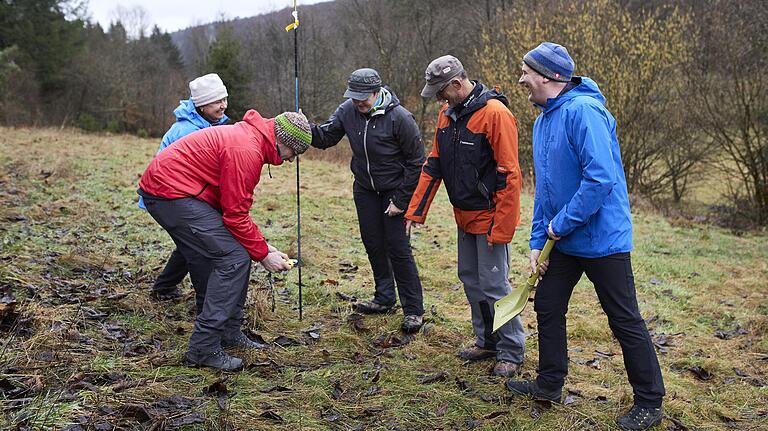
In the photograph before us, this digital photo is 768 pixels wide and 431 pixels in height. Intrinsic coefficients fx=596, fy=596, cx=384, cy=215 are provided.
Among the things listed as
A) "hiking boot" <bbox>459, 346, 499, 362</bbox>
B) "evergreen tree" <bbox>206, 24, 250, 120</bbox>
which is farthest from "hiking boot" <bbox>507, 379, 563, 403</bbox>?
"evergreen tree" <bbox>206, 24, 250, 120</bbox>

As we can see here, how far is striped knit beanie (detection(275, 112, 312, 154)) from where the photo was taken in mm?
3949

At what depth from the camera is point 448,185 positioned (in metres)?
4.39

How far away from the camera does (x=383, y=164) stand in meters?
4.97

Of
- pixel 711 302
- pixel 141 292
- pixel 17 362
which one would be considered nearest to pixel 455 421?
pixel 17 362

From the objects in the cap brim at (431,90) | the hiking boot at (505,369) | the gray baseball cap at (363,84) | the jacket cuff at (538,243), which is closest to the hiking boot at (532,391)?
the hiking boot at (505,369)

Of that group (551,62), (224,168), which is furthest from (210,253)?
(551,62)

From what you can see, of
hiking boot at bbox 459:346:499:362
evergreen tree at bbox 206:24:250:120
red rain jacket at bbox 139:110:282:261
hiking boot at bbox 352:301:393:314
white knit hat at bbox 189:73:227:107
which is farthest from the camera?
evergreen tree at bbox 206:24:250:120

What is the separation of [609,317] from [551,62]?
1.52m

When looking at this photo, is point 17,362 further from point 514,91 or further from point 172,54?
point 172,54

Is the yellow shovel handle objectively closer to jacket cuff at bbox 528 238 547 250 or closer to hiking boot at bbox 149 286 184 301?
jacket cuff at bbox 528 238 547 250

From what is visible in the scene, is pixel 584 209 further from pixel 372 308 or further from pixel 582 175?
pixel 372 308

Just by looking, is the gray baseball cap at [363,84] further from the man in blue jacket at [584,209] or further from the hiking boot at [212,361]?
the hiking boot at [212,361]

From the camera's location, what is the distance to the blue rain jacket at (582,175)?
3182 mm

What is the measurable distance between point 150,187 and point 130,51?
1550 inches
